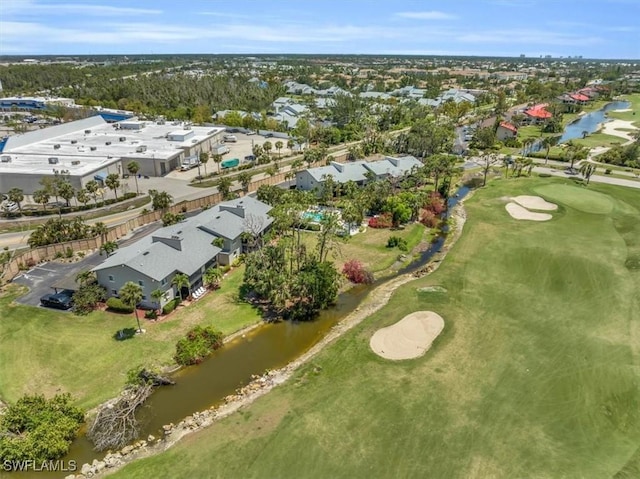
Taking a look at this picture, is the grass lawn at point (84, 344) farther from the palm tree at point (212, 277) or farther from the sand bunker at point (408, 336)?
the sand bunker at point (408, 336)

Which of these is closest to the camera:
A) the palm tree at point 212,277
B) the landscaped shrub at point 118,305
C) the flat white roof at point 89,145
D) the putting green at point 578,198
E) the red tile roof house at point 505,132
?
the landscaped shrub at point 118,305

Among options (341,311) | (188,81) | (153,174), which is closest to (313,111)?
(188,81)

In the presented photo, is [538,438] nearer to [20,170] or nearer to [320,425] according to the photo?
[320,425]

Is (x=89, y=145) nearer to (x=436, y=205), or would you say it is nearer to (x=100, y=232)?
(x=100, y=232)

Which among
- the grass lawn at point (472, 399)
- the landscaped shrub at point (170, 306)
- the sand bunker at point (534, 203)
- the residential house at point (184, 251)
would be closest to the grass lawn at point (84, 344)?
the landscaped shrub at point (170, 306)

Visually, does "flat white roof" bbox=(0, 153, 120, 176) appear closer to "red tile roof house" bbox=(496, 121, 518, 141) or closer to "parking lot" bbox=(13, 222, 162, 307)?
"parking lot" bbox=(13, 222, 162, 307)

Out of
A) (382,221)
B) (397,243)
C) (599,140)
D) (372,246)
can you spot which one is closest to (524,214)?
(382,221)

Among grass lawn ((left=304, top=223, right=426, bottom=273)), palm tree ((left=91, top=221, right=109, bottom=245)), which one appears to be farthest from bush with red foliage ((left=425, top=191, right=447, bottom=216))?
palm tree ((left=91, top=221, right=109, bottom=245))
